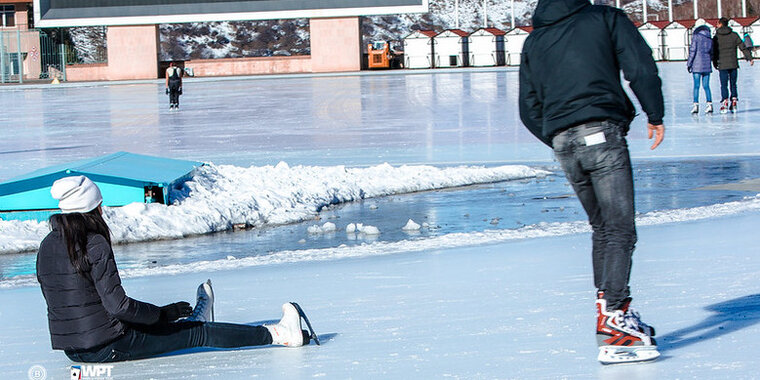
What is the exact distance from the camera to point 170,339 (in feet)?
14.9

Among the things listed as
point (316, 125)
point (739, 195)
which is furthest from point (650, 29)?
point (739, 195)

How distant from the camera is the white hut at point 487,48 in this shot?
5825 cm

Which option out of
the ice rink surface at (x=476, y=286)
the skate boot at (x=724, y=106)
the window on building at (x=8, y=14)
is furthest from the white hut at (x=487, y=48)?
the ice rink surface at (x=476, y=286)

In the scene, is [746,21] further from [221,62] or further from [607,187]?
[607,187]

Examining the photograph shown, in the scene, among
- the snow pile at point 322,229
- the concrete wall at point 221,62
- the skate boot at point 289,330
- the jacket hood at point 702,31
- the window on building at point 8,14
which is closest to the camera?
the skate boot at point 289,330

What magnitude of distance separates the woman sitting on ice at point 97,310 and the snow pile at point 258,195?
161 inches

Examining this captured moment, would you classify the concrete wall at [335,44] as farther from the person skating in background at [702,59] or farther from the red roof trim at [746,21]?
the person skating in background at [702,59]

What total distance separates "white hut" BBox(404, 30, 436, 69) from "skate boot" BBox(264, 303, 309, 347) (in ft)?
181

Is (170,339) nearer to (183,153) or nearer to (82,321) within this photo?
(82,321)

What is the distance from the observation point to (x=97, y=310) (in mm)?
4301

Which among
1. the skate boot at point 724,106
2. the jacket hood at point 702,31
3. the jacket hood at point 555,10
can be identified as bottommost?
the skate boot at point 724,106

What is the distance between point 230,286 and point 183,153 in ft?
30.2

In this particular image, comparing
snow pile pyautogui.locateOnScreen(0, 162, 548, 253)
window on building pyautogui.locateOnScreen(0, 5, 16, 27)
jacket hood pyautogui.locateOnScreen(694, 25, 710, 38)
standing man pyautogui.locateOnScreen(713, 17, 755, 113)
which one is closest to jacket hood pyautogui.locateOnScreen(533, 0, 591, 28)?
snow pile pyautogui.locateOnScreen(0, 162, 548, 253)

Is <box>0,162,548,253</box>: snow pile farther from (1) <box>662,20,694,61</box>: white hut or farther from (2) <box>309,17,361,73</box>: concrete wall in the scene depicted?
(1) <box>662,20,694,61</box>: white hut
